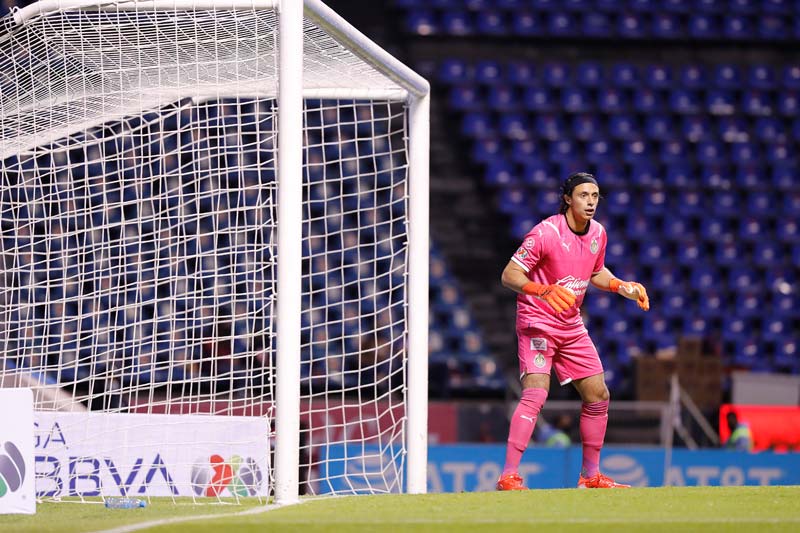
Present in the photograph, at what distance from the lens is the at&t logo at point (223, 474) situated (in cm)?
653

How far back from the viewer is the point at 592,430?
6109 millimetres

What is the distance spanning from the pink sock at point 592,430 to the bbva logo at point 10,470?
2.67m

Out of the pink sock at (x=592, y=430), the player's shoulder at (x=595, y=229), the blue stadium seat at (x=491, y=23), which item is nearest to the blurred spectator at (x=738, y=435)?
the pink sock at (x=592, y=430)

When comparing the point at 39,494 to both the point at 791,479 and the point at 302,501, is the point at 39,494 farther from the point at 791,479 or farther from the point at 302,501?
the point at 791,479

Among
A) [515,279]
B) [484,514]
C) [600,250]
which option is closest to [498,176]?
[600,250]

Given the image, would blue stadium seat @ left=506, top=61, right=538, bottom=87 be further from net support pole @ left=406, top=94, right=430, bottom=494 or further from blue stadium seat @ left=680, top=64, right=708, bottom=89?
net support pole @ left=406, top=94, right=430, bottom=494

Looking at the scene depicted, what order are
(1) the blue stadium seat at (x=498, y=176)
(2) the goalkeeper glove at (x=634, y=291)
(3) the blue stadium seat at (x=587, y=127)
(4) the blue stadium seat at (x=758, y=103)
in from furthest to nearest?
(4) the blue stadium seat at (x=758, y=103) → (3) the blue stadium seat at (x=587, y=127) → (1) the blue stadium seat at (x=498, y=176) → (2) the goalkeeper glove at (x=634, y=291)

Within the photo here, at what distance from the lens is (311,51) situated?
→ 20.5 ft

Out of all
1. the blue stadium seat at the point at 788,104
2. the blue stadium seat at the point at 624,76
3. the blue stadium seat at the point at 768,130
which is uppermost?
the blue stadium seat at the point at 624,76

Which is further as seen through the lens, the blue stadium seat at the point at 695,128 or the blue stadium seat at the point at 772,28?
the blue stadium seat at the point at 772,28

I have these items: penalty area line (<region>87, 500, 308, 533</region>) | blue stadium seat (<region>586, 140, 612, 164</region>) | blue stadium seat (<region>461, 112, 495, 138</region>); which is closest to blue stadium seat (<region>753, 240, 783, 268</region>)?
blue stadium seat (<region>586, 140, 612, 164</region>)

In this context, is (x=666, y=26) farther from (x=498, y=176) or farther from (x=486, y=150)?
(x=498, y=176)

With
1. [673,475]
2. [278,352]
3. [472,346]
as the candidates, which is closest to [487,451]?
[673,475]

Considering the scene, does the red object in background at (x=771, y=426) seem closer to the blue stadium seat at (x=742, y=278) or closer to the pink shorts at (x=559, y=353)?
the blue stadium seat at (x=742, y=278)
